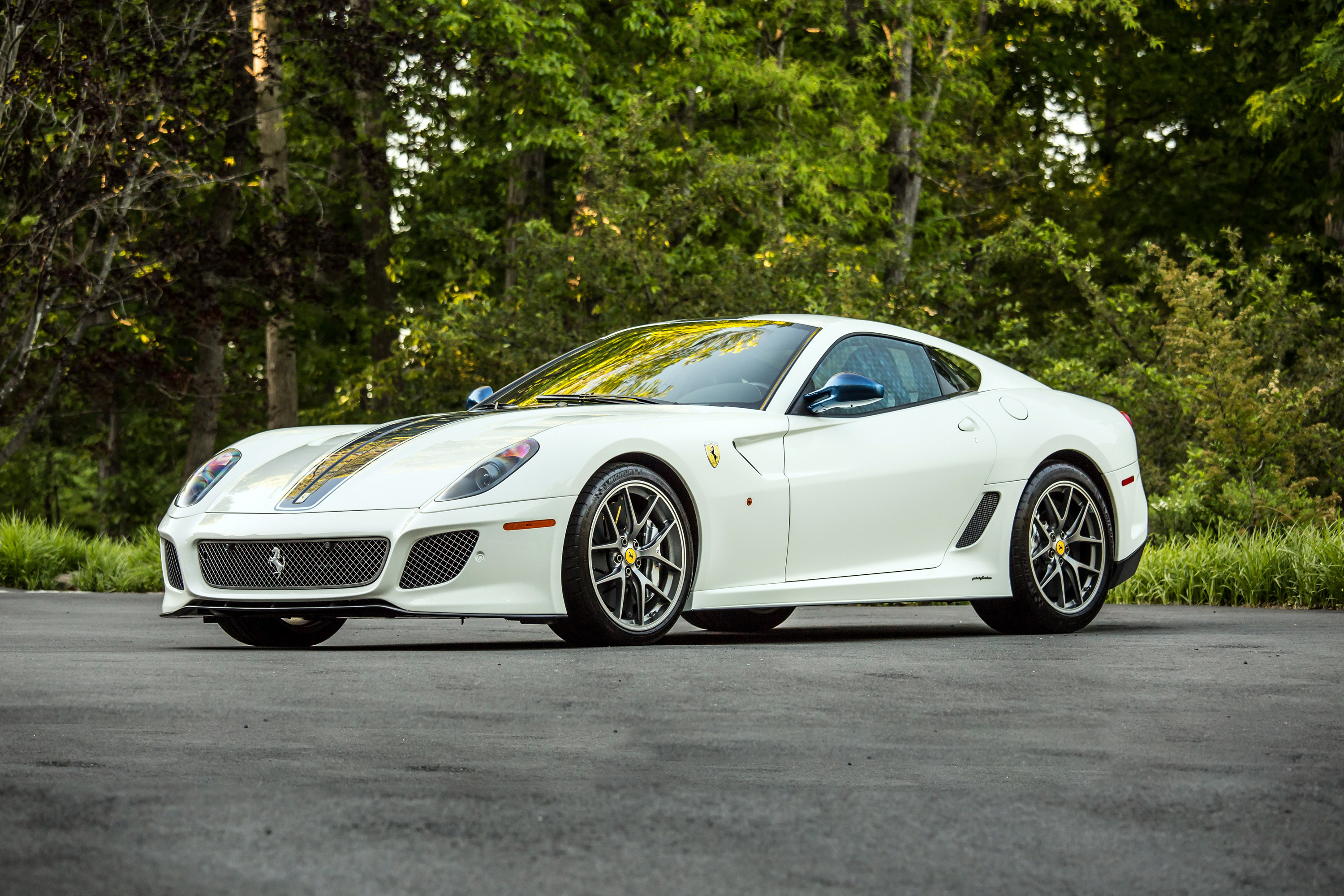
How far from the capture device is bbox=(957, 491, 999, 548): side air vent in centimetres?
799

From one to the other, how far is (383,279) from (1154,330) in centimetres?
1843

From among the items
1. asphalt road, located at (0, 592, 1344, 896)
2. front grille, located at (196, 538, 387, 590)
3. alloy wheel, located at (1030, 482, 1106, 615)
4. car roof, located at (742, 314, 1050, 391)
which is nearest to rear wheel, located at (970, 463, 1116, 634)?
alloy wheel, located at (1030, 482, 1106, 615)

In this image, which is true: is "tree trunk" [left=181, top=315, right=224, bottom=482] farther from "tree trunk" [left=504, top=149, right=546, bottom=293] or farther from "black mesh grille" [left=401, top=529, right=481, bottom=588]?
"black mesh grille" [left=401, top=529, right=481, bottom=588]

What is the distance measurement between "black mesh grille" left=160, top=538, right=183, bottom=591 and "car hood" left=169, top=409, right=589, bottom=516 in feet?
0.46

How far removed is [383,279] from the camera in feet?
106

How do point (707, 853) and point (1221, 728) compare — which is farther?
point (1221, 728)

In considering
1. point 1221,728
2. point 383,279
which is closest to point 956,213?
point 383,279

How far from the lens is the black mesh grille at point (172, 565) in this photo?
23.5 ft

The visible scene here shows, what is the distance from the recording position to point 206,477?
24.4 ft

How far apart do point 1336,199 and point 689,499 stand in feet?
64.0

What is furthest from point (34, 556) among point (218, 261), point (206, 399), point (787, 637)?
point (206, 399)

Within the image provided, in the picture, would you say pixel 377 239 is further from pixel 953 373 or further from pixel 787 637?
pixel 787 637

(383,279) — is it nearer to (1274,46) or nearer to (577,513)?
(1274,46)

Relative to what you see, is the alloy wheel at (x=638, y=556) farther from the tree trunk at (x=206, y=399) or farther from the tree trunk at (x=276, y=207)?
the tree trunk at (x=206, y=399)
